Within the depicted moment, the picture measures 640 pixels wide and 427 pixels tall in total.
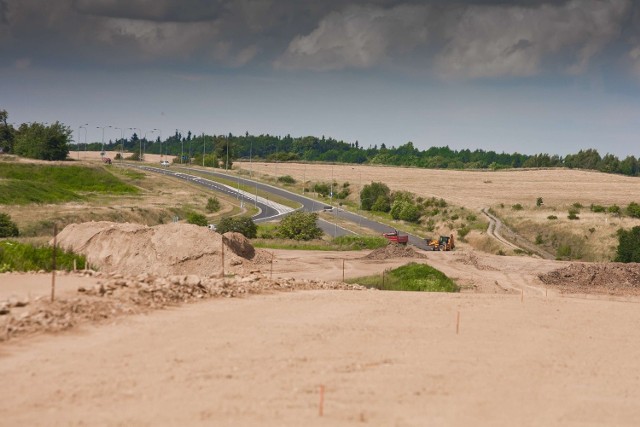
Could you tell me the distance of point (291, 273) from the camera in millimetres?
51219

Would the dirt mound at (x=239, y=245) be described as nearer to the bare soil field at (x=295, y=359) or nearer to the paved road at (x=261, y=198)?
the bare soil field at (x=295, y=359)

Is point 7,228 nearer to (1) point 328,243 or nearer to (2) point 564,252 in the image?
(1) point 328,243

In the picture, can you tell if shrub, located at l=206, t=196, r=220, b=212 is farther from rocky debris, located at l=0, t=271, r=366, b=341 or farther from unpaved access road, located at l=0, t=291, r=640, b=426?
unpaved access road, located at l=0, t=291, r=640, b=426

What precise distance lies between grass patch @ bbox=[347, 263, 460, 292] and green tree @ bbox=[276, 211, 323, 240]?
93.9 ft

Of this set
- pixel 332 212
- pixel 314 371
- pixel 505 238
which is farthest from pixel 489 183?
pixel 314 371

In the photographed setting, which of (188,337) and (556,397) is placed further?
(188,337)

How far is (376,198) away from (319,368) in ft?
329

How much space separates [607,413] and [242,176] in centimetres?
13206

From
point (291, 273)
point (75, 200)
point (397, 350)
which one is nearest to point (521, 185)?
point (75, 200)

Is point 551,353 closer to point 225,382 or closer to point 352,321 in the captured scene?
point 352,321

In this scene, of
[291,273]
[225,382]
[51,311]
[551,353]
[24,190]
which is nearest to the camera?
[225,382]

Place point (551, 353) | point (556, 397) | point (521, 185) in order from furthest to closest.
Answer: point (521, 185) < point (551, 353) < point (556, 397)

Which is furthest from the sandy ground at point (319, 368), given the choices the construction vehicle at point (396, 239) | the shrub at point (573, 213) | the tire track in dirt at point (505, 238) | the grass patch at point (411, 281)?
the shrub at point (573, 213)

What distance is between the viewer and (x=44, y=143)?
12875 cm
